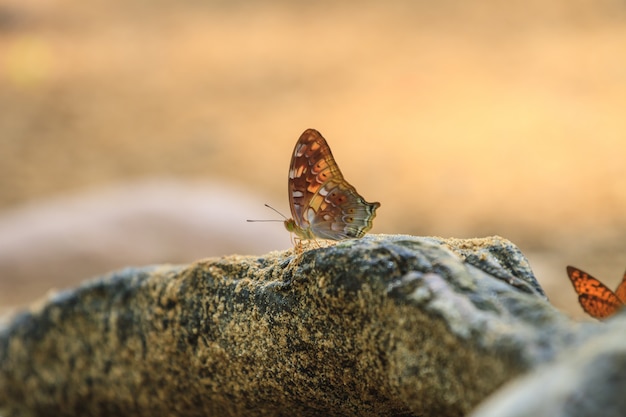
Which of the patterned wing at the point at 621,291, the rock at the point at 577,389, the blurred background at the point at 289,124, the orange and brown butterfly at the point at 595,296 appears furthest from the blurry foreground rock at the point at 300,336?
the blurred background at the point at 289,124

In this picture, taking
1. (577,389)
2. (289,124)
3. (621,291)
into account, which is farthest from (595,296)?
(289,124)

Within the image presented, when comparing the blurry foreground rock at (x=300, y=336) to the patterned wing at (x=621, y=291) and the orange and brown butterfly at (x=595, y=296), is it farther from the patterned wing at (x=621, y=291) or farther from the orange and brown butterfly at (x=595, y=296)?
the patterned wing at (x=621, y=291)

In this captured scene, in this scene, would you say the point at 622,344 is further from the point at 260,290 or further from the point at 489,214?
the point at 489,214

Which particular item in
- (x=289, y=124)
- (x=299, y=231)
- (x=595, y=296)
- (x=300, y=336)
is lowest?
(x=300, y=336)

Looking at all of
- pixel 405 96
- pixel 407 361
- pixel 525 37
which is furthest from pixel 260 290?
pixel 525 37

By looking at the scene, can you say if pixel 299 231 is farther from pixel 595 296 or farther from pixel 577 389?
pixel 577 389

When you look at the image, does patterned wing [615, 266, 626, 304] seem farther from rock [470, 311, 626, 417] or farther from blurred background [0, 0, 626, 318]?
blurred background [0, 0, 626, 318]

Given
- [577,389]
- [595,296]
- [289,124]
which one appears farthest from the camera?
[289,124]

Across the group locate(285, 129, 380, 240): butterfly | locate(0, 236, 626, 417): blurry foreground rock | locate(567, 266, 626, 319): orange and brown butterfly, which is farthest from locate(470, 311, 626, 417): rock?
locate(285, 129, 380, 240): butterfly
